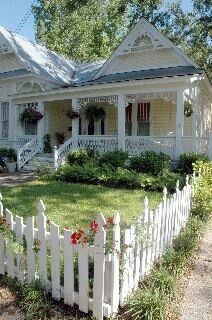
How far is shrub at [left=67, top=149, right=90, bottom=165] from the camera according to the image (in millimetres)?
14367

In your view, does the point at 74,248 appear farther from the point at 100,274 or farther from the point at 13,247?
the point at 13,247

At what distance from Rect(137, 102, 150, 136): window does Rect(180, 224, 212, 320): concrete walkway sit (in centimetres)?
1292

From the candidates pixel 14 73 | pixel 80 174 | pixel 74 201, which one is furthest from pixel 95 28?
pixel 74 201

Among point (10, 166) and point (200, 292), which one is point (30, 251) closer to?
point (200, 292)

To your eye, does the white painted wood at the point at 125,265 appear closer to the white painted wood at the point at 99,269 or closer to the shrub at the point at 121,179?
the white painted wood at the point at 99,269

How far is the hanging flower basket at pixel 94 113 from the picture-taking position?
60.2 ft

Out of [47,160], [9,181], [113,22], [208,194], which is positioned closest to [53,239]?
[208,194]

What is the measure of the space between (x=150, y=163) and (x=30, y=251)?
354 inches

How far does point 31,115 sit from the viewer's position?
18.0 metres

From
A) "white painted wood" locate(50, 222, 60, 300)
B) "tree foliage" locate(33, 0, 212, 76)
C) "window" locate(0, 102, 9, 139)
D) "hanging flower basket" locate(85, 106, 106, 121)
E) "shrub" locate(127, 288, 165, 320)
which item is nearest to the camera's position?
"shrub" locate(127, 288, 165, 320)

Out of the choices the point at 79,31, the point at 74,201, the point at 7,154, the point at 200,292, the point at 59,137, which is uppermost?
the point at 79,31

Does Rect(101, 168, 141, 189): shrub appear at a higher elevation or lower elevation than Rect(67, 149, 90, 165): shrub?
lower

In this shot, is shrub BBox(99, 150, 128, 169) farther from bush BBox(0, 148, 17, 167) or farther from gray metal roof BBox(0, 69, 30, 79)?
gray metal roof BBox(0, 69, 30, 79)

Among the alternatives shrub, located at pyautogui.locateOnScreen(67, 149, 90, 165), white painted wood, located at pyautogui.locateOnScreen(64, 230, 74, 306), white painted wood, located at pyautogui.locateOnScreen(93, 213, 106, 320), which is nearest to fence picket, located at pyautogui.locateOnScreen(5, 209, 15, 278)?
white painted wood, located at pyautogui.locateOnScreen(64, 230, 74, 306)
